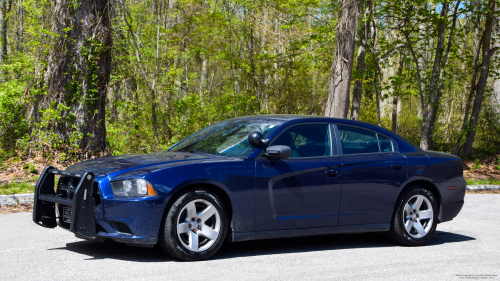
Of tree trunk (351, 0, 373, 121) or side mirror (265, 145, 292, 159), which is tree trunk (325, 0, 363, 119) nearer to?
tree trunk (351, 0, 373, 121)

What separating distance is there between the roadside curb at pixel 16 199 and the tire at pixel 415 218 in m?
5.85

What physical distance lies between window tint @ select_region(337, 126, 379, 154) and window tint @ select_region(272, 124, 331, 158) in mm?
231

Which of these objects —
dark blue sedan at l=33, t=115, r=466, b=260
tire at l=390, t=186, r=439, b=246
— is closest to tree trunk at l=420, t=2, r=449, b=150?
dark blue sedan at l=33, t=115, r=466, b=260

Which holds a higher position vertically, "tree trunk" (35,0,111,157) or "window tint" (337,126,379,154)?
"tree trunk" (35,0,111,157)

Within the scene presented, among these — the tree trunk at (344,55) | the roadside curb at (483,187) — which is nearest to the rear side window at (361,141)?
the tree trunk at (344,55)

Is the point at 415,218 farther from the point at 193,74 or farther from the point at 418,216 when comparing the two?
the point at 193,74

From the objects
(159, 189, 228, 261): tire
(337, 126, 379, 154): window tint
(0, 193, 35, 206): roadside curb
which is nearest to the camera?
(159, 189, 228, 261): tire

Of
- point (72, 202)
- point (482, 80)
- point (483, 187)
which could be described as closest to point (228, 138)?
point (72, 202)

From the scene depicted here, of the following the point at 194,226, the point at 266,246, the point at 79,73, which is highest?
the point at 79,73

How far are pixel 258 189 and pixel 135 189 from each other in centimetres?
130

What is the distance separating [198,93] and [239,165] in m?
12.7

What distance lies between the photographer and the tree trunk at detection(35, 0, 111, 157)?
472 inches

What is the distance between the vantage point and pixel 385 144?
21.4ft

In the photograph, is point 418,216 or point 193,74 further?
point 193,74
